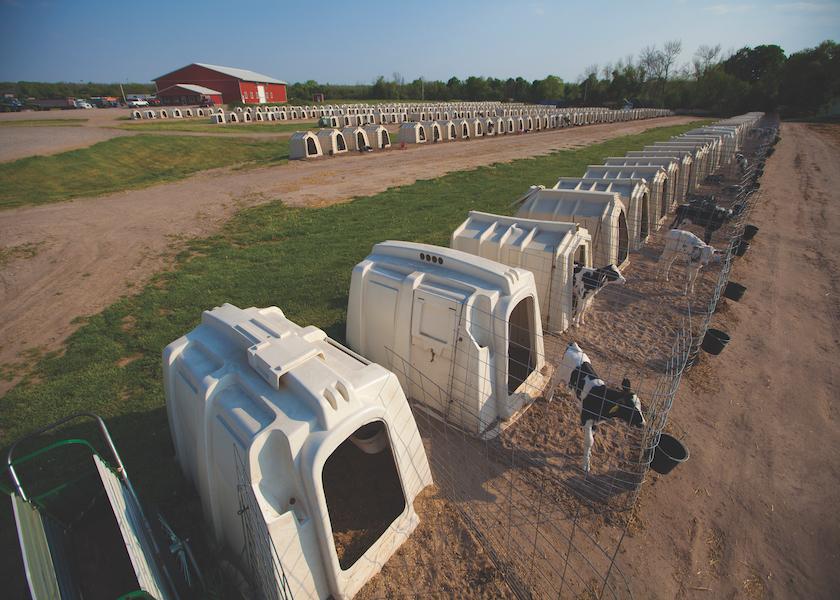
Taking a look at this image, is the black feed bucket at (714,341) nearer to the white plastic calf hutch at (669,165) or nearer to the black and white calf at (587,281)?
the black and white calf at (587,281)

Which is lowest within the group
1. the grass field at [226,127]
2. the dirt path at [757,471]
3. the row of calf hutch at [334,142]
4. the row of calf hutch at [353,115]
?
the dirt path at [757,471]

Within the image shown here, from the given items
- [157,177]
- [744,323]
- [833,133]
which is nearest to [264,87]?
[157,177]

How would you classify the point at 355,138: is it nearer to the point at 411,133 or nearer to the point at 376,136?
the point at 376,136

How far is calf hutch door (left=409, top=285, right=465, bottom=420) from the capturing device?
16.6 ft

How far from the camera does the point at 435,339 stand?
5211 millimetres

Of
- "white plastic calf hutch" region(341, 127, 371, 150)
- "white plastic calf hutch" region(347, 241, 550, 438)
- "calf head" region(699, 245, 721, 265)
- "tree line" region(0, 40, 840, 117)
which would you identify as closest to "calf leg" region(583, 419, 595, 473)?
"white plastic calf hutch" region(347, 241, 550, 438)

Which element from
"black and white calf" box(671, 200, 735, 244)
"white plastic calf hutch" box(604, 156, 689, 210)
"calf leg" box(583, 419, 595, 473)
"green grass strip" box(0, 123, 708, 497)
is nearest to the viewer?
"calf leg" box(583, 419, 595, 473)

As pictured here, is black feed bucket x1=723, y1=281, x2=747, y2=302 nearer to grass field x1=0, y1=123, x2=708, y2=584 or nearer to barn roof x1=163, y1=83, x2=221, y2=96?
grass field x1=0, y1=123, x2=708, y2=584

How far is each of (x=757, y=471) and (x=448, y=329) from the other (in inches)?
162

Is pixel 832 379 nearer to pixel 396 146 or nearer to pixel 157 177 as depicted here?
pixel 157 177

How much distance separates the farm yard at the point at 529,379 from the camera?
400cm

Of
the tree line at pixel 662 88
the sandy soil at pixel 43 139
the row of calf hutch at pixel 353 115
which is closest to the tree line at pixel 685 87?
the tree line at pixel 662 88

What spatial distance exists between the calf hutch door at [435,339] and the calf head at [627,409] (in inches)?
74.6

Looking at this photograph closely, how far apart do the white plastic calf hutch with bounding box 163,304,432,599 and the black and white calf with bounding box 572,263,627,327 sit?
454 cm
